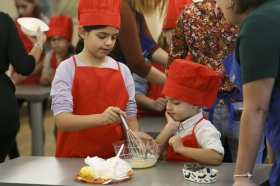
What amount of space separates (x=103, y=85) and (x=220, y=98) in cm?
54

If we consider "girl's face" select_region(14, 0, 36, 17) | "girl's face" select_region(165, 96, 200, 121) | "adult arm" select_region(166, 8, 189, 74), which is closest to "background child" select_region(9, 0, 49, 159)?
"girl's face" select_region(14, 0, 36, 17)

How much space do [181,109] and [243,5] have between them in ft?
2.22

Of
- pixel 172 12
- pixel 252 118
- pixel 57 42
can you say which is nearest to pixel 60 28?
pixel 57 42

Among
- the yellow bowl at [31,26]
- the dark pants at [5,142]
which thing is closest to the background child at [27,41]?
the yellow bowl at [31,26]

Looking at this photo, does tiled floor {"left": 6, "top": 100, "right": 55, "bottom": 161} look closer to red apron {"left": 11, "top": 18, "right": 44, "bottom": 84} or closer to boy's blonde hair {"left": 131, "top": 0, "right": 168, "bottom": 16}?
red apron {"left": 11, "top": 18, "right": 44, "bottom": 84}

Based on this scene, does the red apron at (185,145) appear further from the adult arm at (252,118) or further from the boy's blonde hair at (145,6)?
the boy's blonde hair at (145,6)

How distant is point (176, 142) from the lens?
6.86 ft

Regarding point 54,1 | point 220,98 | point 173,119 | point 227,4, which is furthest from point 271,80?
point 54,1

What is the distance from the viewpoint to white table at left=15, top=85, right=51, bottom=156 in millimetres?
3967

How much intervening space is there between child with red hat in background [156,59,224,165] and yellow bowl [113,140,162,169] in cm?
8

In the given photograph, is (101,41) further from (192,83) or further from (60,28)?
(60,28)

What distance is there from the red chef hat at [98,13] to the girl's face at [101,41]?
0.03 metres

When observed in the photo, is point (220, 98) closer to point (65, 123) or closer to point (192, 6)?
point (192, 6)

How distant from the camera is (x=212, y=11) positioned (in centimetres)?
243
